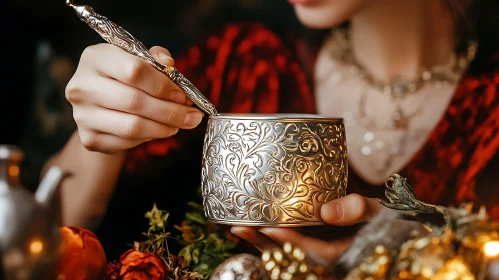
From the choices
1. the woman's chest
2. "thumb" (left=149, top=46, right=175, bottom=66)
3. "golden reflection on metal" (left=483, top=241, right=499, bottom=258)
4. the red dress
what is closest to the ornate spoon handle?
"thumb" (left=149, top=46, right=175, bottom=66)

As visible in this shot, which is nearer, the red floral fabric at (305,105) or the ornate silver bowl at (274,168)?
the ornate silver bowl at (274,168)

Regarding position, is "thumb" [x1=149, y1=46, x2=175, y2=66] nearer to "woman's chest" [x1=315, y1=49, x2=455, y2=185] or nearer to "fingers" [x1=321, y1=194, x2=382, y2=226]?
"fingers" [x1=321, y1=194, x2=382, y2=226]

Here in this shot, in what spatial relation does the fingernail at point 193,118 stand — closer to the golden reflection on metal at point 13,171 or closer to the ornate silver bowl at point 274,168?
the ornate silver bowl at point 274,168

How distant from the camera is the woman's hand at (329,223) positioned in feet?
2.19

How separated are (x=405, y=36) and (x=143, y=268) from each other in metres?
0.98

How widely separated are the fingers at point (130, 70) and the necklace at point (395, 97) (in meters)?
0.65

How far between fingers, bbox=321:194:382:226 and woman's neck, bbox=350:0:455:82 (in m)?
0.73

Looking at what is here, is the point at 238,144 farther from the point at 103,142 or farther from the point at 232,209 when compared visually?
the point at 103,142

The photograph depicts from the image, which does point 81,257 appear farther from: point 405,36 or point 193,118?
point 405,36

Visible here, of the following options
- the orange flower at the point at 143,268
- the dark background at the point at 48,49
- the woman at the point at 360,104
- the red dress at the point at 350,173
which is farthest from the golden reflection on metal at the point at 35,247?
the dark background at the point at 48,49

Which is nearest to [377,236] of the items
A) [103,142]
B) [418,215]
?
[418,215]

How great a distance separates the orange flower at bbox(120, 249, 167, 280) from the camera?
64 centimetres

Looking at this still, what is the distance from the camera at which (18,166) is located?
50 cm

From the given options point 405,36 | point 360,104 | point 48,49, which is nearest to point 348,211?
point 360,104
